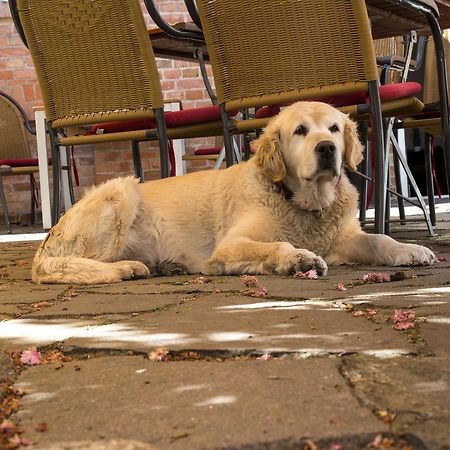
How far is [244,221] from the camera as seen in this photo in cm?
339

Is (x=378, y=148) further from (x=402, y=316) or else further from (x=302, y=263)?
(x=402, y=316)

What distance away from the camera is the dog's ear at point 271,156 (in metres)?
3.36

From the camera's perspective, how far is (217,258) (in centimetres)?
327

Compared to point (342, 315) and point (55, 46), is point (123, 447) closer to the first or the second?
point (342, 315)

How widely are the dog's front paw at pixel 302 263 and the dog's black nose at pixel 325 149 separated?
0.46 metres

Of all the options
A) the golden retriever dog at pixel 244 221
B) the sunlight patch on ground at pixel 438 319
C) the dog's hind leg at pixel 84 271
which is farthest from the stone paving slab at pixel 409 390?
the dog's hind leg at pixel 84 271

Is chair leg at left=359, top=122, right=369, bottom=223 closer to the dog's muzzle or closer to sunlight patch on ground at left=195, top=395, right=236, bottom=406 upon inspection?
the dog's muzzle

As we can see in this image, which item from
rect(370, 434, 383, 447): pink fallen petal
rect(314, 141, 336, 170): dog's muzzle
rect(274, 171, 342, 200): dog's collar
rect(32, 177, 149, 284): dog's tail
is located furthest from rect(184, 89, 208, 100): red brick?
rect(370, 434, 383, 447): pink fallen petal

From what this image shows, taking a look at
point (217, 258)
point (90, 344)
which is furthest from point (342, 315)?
point (217, 258)

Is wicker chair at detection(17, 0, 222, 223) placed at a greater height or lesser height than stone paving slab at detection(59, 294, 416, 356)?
greater

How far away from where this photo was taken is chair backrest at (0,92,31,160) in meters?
8.84

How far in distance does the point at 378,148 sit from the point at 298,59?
0.53m

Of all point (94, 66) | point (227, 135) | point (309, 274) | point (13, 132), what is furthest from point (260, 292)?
point (13, 132)

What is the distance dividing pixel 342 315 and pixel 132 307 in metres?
0.70
